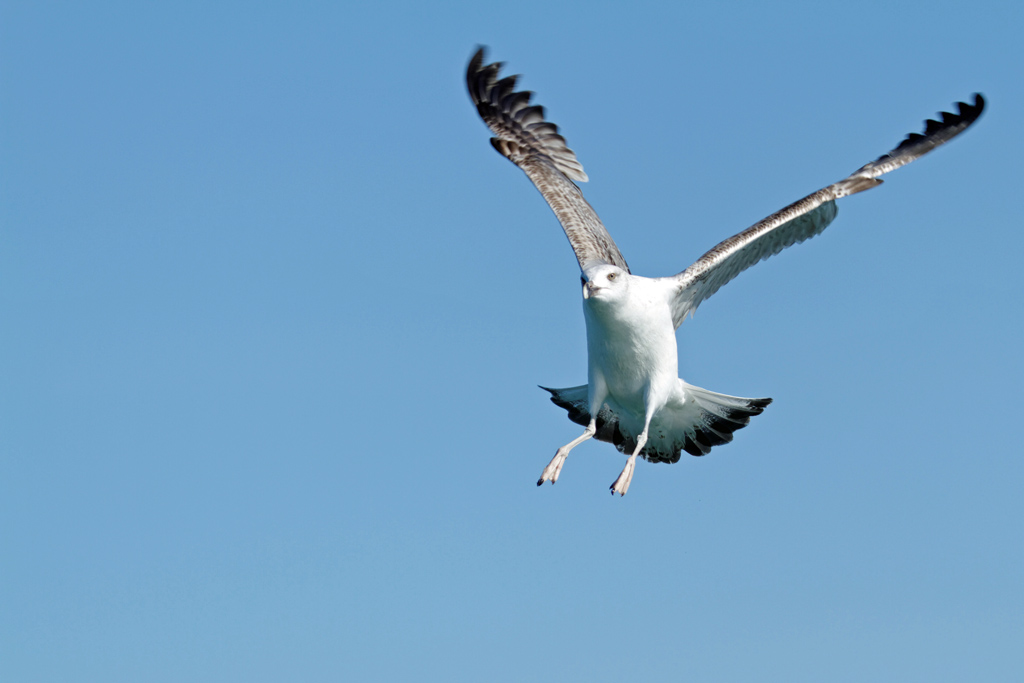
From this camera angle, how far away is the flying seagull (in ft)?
51.4

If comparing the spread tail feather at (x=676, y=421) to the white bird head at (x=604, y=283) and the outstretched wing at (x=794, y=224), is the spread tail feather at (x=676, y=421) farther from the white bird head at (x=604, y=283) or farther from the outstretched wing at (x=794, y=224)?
the white bird head at (x=604, y=283)

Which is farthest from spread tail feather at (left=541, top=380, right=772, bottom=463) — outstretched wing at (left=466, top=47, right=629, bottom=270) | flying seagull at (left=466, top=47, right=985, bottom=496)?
outstretched wing at (left=466, top=47, right=629, bottom=270)

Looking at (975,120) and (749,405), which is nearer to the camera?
(749,405)

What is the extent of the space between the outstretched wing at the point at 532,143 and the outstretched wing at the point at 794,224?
1.47m

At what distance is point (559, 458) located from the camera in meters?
15.8

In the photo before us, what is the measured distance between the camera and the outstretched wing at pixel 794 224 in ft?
53.6

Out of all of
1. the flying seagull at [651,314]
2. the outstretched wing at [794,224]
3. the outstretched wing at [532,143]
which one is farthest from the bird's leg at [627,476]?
the outstretched wing at [532,143]

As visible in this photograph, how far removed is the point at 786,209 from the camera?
54.4 ft

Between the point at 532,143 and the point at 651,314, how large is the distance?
641 centimetres

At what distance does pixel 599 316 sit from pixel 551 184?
12.2 feet

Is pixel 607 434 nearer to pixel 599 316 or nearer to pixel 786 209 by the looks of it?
pixel 599 316

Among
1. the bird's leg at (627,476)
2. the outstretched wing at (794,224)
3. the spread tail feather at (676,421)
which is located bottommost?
the bird's leg at (627,476)

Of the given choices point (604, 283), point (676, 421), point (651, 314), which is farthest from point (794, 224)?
point (604, 283)

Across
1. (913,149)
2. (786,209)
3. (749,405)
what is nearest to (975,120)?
(913,149)
